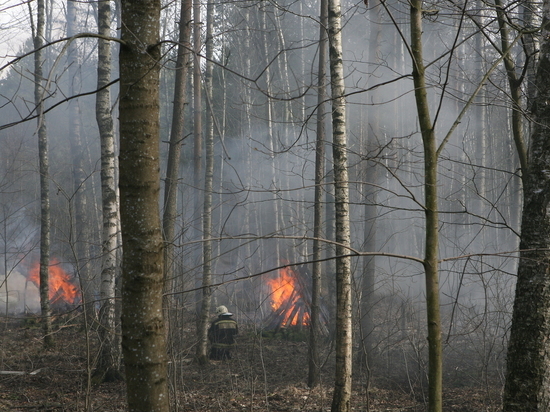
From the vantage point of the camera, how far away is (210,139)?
1326 cm

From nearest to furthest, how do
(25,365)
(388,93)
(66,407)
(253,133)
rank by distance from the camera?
(66,407) < (25,365) < (388,93) < (253,133)

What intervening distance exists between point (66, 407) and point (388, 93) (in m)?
19.0

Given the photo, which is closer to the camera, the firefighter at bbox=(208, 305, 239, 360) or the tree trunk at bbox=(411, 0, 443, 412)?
the tree trunk at bbox=(411, 0, 443, 412)

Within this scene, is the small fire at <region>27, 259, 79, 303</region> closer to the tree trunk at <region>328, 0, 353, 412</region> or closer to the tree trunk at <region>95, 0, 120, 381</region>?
the tree trunk at <region>95, 0, 120, 381</region>

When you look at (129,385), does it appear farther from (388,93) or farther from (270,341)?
(388,93)

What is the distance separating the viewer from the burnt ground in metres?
6.45

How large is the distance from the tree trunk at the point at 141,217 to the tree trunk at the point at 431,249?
140 cm

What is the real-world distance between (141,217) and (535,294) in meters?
3.37

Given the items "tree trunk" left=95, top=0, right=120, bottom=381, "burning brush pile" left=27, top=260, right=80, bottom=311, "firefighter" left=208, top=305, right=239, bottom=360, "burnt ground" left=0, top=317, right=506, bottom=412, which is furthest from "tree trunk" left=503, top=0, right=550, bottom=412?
"burning brush pile" left=27, top=260, right=80, bottom=311

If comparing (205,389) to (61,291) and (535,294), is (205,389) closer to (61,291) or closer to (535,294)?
(535,294)

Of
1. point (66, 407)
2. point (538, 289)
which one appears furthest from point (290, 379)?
point (538, 289)

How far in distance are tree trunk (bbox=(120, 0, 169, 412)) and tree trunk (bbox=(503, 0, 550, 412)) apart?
3103 mm

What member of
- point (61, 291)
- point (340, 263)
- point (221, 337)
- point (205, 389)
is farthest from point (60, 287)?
point (340, 263)

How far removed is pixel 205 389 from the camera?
8289 mm
